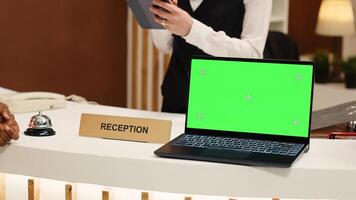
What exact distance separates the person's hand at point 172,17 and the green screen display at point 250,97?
35cm

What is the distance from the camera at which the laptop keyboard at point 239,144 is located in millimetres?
1881

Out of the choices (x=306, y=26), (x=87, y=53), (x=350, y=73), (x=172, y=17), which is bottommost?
(x=350, y=73)

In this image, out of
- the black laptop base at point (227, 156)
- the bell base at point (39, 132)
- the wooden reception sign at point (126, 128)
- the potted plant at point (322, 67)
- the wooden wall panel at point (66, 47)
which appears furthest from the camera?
the potted plant at point (322, 67)

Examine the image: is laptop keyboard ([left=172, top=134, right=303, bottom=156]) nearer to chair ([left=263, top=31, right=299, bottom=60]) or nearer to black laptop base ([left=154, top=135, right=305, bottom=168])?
black laptop base ([left=154, top=135, right=305, bottom=168])

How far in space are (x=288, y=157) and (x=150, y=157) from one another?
36cm

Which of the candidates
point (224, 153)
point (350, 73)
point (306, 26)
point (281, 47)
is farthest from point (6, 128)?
point (306, 26)

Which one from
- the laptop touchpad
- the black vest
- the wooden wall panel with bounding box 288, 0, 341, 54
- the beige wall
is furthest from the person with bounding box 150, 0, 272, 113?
the beige wall

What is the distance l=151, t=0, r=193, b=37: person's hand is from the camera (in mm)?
2342

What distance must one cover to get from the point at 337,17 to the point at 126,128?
12.6 feet

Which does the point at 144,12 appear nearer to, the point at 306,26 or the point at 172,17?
the point at 172,17

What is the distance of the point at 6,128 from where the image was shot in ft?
6.54

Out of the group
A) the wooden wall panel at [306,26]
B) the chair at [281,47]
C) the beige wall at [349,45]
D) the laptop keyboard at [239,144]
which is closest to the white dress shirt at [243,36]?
the laptop keyboard at [239,144]

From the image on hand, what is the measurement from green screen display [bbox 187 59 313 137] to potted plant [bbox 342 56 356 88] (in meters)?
3.15

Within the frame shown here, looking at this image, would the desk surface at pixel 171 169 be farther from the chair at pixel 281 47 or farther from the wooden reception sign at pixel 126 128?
the chair at pixel 281 47
